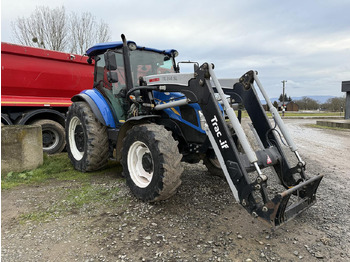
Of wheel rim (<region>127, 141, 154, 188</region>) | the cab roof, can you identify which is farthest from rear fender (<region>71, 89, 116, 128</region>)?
wheel rim (<region>127, 141, 154, 188</region>)

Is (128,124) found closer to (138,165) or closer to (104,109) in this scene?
(138,165)

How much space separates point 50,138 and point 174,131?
4.48 metres

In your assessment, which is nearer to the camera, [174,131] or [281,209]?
[281,209]

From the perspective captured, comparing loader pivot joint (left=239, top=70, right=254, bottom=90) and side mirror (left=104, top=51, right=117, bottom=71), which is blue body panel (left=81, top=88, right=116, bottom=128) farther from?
loader pivot joint (left=239, top=70, right=254, bottom=90)

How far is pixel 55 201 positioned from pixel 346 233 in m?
3.75

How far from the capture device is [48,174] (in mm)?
4898

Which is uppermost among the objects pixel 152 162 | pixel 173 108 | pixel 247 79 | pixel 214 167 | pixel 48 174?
pixel 247 79

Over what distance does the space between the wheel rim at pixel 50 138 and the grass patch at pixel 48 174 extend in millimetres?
1335

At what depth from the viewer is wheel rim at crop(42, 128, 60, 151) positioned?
6.71 metres

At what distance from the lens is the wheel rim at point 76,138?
5011 millimetres

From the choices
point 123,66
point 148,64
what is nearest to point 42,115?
point 123,66

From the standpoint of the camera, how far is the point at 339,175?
16.7ft

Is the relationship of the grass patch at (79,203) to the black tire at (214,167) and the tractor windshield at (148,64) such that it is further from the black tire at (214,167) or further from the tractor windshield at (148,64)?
the tractor windshield at (148,64)

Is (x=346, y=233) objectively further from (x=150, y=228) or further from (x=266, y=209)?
(x=150, y=228)
